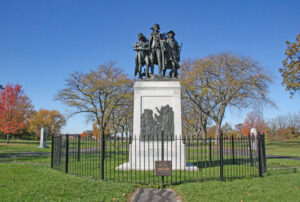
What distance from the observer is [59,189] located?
21.4 ft

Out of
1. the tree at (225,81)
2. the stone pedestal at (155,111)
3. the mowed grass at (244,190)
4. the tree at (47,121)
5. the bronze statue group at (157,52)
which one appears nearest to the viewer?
the mowed grass at (244,190)

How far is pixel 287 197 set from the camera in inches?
235

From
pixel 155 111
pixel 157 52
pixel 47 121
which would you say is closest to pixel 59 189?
pixel 155 111

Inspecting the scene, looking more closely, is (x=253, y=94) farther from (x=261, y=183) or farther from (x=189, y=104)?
(x=261, y=183)

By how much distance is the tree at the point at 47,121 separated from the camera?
7062 centimetres

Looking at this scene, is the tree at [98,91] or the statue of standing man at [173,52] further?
the tree at [98,91]

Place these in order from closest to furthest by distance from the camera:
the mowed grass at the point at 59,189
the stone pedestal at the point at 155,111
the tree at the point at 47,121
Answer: the mowed grass at the point at 59,189, the stone pedestal at the point at 155,111, the tree at the point at 47,121

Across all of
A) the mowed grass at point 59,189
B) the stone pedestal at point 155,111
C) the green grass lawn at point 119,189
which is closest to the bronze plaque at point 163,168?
the green grass lawn at point 119,189

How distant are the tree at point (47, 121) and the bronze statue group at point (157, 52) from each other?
6532 cm

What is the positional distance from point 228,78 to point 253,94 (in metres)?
3.69

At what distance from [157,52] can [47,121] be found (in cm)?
7236

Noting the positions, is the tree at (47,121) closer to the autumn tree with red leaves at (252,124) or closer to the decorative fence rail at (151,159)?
the autumn tree with red leaves at (252,124)

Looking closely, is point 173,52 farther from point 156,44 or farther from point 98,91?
point 98,91

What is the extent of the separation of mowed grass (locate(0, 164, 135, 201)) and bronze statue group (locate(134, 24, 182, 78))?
709 cm
